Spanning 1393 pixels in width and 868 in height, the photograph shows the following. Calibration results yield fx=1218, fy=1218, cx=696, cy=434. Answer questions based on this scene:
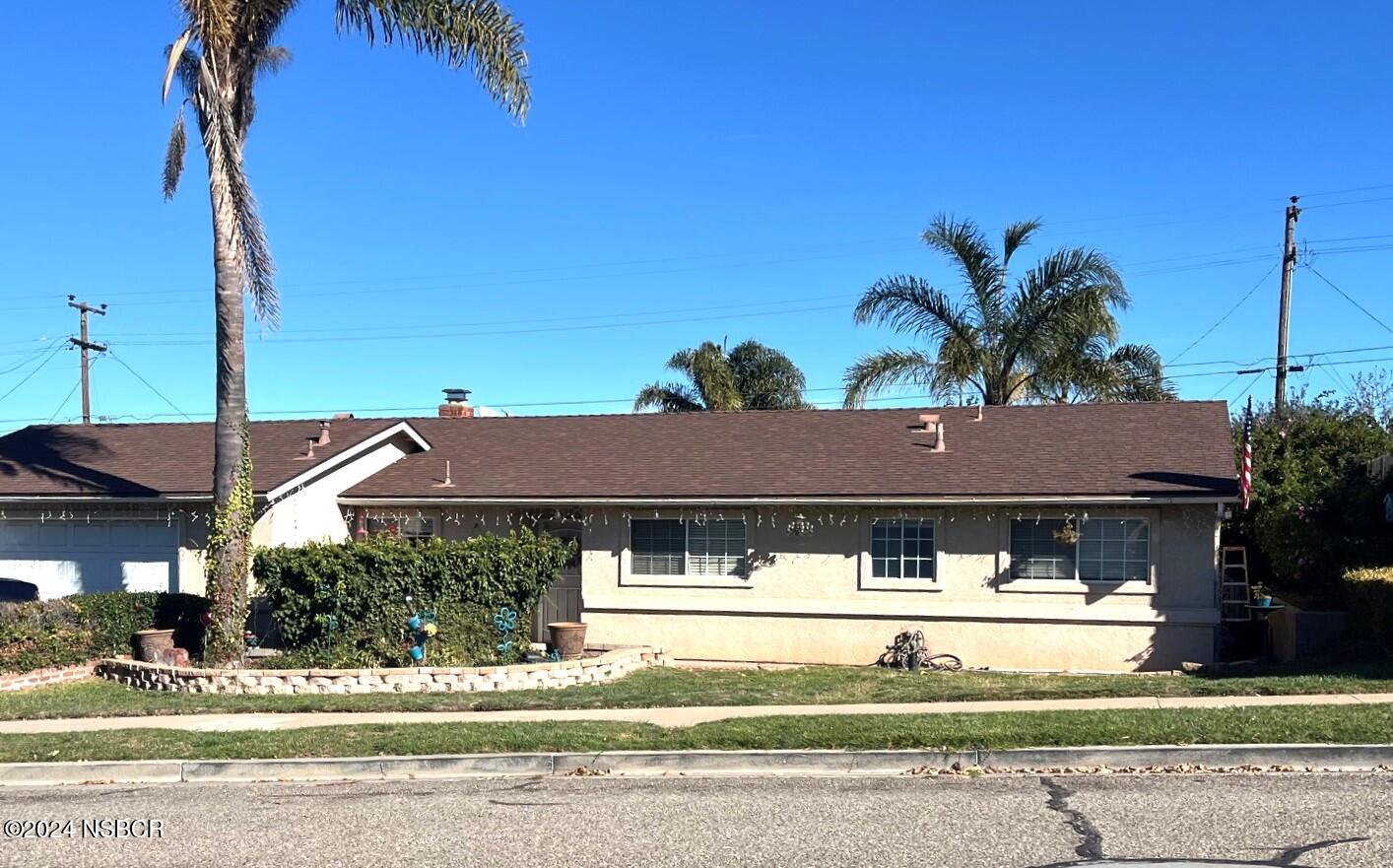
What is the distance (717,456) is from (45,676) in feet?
32.9

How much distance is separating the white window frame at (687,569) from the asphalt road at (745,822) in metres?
8.33

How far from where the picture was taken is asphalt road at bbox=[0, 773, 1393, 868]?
7.06m

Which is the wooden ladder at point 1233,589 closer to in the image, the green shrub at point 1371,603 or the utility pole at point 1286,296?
the green shrub at point 1371,603

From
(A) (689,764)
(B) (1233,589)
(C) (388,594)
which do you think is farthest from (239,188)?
(B) (1233,589)

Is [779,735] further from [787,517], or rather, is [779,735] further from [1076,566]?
[1076,566]

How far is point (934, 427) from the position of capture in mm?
19578

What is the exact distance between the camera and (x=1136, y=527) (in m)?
16.3

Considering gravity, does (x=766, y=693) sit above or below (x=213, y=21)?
below

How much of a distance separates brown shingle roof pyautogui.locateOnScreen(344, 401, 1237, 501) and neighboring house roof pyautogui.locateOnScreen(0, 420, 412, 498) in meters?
1.37

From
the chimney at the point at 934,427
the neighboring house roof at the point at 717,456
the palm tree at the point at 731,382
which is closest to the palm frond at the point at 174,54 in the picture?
the neighboring house roof at the point at 717,456

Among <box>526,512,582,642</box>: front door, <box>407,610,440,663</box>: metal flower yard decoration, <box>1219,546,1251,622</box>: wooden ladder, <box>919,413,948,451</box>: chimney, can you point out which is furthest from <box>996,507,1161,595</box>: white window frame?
<box>407,610,440,663</box>: metal flower yard decoration

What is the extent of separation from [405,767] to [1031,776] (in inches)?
200

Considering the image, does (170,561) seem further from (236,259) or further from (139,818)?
(139,818)

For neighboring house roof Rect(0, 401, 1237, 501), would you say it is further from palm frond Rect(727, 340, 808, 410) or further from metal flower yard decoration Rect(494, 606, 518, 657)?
palm frond Rect(727, 340, 808, 410)
